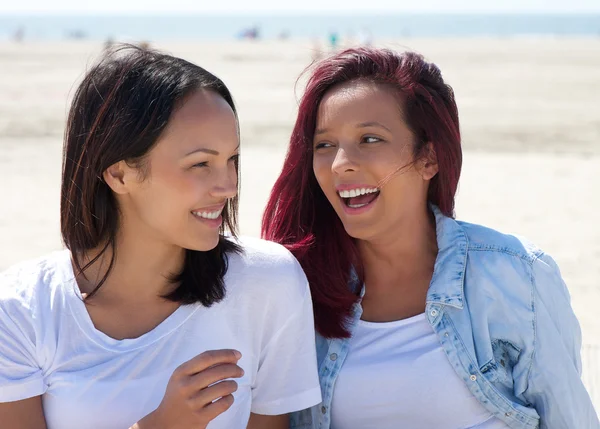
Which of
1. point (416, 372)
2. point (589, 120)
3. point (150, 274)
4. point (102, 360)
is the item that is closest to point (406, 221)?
point (416, 372)

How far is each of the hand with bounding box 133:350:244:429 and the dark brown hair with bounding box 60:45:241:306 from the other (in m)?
0.36

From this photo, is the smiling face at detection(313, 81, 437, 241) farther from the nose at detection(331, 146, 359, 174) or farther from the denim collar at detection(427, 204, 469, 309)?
the denim collar at detection(427, 204, 469, 309)

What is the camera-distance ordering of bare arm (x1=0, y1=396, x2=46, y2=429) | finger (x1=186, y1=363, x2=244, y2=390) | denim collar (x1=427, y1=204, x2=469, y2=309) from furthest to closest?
1. denim collar (x1=427, y1=204, x2=469, y2=309)
2. bare arm (x1=0, y1=396, x2=46, y2=429)
3. finger (x1=186, y1=363, x2=244, y2=390)

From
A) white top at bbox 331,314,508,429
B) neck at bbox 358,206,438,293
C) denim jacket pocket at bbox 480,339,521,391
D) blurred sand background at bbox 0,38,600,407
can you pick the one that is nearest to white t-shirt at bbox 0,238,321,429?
white top at bbox 331,314,508,429

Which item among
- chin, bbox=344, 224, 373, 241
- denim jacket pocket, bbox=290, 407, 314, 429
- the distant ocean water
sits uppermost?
the distant ocean water

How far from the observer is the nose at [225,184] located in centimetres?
240

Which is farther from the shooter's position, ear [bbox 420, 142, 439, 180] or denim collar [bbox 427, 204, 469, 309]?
ear [bbox 420, 142, 439, 180]

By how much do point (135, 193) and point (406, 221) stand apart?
3.17ft

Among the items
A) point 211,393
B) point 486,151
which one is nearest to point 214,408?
point 211,393

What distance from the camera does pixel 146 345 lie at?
Result: 94.9 inches

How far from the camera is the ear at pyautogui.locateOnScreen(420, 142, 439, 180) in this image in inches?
113

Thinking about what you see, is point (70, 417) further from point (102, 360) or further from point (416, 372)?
point (416, 372)

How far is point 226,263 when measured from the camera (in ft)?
8.63

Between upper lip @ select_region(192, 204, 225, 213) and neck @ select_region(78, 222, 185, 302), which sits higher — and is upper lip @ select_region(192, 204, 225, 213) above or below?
above
